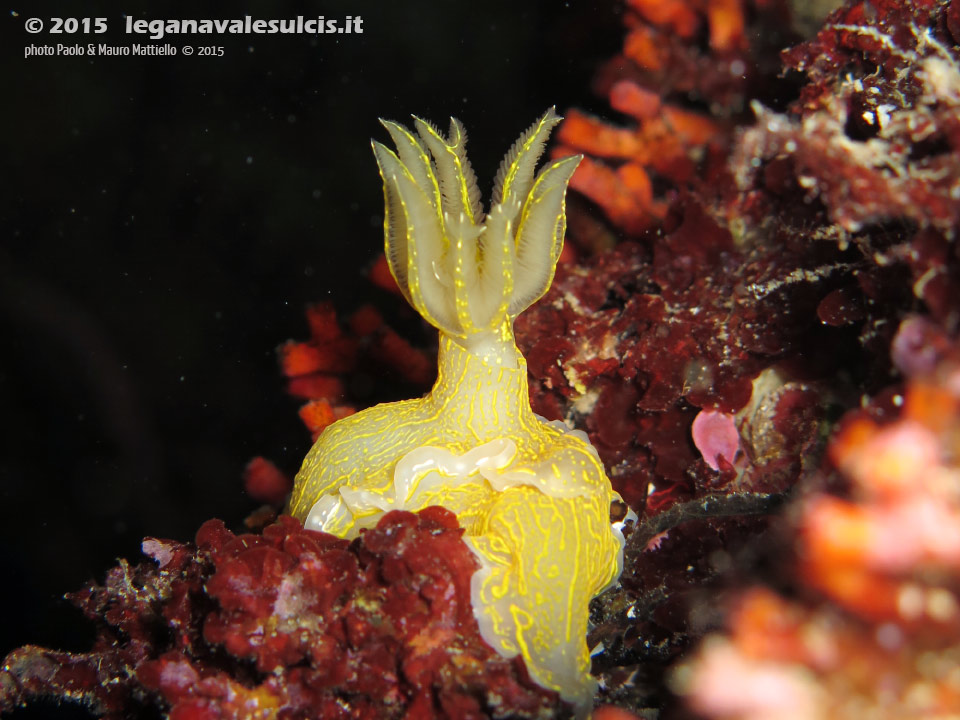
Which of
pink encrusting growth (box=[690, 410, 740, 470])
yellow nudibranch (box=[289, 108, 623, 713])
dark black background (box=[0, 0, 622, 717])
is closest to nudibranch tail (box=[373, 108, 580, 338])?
yellow nudibranch (box=[289, 108, 623, 713])

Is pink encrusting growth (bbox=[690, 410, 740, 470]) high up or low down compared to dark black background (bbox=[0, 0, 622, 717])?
down

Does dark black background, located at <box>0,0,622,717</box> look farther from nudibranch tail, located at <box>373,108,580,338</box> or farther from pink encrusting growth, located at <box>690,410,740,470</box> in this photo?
pink encrusting growth, located at <box>690,410,740,470</box>

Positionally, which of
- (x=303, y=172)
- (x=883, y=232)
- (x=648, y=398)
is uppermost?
(x=303, y=172)

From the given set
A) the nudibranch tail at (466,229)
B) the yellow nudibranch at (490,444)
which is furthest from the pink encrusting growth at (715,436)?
the nudibranch tail at (466,229)


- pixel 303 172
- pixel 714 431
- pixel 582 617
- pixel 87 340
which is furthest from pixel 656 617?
pixel 87 340

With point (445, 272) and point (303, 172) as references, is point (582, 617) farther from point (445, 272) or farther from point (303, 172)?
point (303, 172)

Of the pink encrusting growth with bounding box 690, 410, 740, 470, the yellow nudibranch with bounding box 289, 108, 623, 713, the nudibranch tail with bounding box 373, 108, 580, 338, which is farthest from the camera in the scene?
the pink encrusting growth with bounding box 690, 410, 740, 470

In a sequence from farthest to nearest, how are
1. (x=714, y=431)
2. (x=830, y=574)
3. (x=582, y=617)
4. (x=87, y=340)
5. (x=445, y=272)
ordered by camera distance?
(x=87, y=340) → (x=714, y=431) → (x=445, y=272) → (x=582, y=617) → (x=830, y=574)
